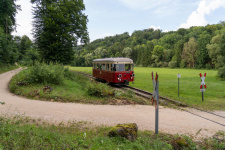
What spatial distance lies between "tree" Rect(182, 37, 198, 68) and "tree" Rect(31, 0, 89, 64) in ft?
193

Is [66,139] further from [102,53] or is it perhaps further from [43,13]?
[102,53]

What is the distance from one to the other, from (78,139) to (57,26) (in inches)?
843

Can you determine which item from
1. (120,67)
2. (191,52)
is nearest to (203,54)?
(191,52)

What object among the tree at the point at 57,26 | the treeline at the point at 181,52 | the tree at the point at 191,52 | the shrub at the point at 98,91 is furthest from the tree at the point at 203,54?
the shrub at the point at 98,91

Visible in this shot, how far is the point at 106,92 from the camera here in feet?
38.4

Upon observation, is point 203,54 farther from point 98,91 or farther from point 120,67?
point 98,91

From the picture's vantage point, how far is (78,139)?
4.73 meters

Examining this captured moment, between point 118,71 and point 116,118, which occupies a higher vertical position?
point 118,71

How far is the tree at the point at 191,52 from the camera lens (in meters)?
72.5

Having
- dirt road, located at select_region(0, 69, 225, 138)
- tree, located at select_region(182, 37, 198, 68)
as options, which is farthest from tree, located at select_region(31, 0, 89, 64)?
tree, located at select_region(182, 37, 198, 68)

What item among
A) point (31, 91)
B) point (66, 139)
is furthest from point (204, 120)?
point (31, 91)

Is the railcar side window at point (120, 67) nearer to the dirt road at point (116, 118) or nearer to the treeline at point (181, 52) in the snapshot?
the dirt road at point (116, 118)

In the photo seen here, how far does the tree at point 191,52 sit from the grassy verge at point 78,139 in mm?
73306

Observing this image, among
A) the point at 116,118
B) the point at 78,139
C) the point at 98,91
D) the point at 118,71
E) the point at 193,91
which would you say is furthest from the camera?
the point at 118,71
